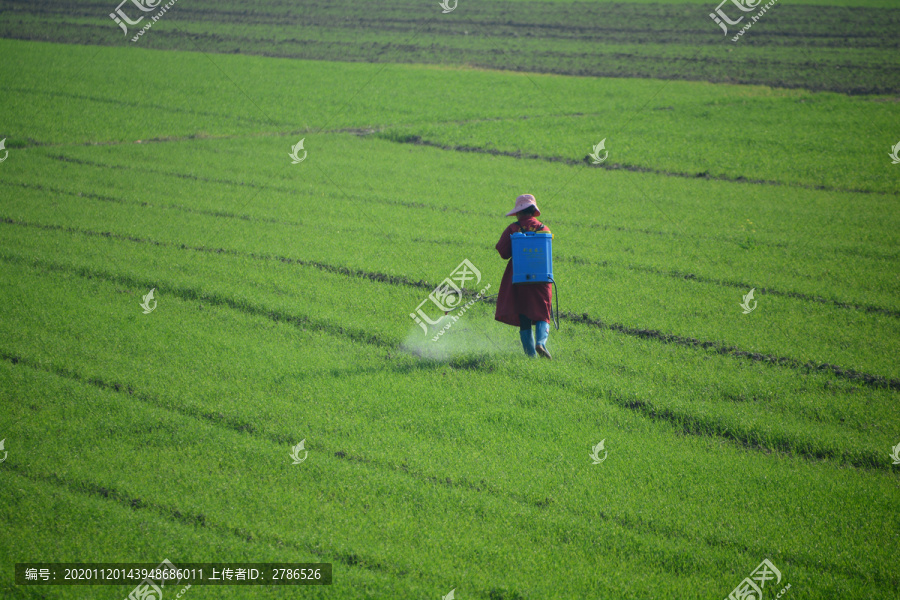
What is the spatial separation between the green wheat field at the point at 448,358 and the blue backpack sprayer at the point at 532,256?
4.86 feet

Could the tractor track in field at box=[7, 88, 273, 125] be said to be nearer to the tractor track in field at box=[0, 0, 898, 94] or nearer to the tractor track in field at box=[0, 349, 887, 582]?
the tractor track in field at box=[0, 0, 898, 94]

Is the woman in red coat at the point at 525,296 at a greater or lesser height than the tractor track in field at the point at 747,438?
greater

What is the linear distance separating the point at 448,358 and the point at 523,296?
61.1 inches

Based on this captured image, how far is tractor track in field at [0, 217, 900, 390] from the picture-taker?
10008 millimetres

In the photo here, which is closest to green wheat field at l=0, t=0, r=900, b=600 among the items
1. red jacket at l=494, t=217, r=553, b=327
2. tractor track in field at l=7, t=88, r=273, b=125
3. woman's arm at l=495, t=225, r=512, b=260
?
red jacket at l=494, t=217, r=553, b=327

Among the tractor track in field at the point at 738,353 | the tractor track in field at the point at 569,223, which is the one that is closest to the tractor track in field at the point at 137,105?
the tractor track in field at the point at 569,223

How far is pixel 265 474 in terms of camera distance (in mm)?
7539

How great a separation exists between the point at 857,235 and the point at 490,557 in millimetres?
13968

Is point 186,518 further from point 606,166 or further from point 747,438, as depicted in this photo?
point 606,166

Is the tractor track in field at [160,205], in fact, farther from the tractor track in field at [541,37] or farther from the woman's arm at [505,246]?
the tractor track in field at [541,37]

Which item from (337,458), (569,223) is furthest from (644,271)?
(337,458)

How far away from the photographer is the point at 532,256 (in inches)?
367

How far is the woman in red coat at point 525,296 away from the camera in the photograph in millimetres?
9617

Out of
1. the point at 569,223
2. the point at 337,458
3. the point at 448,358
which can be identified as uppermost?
the point at 569,223
